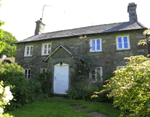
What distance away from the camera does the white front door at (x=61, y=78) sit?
11.0 metres

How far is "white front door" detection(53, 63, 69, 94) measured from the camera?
1103cm

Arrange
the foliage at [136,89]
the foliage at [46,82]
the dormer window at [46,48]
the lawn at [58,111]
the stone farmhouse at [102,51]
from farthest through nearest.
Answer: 1. the dormer window at [46,48]
2. the stone farmhouse at [102,51]
3. the foliage at [46,82]
4. the lawn at [58,111]
5. the foliage at [136,89]

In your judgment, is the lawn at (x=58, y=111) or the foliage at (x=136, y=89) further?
the lawn at (x=58, y=111)

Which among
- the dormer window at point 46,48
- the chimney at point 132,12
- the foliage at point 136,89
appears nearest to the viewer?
the foliage at point 136,89

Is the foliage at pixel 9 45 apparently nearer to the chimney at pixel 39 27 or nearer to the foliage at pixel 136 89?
the chimney at pixel 39 27

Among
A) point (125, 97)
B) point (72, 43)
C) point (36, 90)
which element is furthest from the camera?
point (72, 43)

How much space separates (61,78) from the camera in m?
11.3

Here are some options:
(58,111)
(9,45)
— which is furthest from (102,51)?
(9,45)

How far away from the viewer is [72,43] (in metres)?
13.3

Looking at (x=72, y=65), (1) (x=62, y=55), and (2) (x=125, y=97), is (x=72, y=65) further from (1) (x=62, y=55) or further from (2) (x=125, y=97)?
(2) (x=125, y=97)

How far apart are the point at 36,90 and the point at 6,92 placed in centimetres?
765

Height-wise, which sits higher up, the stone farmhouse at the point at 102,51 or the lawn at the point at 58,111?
the stone farmhouse at the point at 102,51

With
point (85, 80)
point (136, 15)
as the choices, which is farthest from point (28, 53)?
point (136, 15)

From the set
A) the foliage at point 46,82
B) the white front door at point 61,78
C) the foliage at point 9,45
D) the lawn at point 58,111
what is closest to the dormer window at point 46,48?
the white front door at point 61,78
